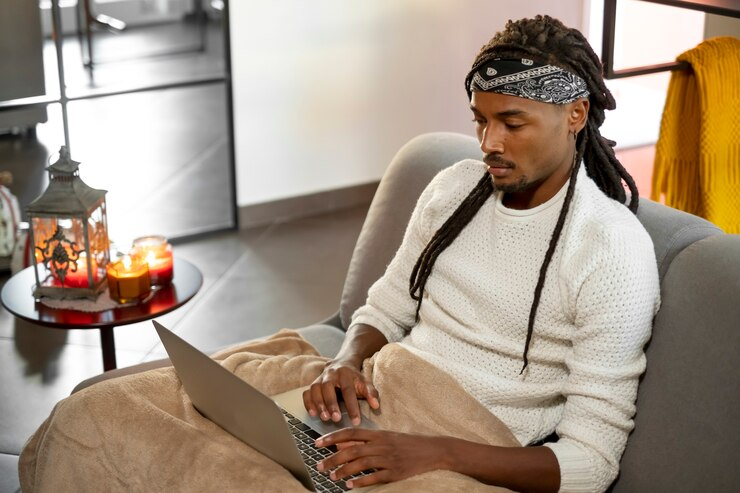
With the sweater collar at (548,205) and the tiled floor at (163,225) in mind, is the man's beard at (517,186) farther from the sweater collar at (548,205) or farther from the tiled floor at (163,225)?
the tiled floor at (163,225)

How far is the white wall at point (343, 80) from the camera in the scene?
3910mm

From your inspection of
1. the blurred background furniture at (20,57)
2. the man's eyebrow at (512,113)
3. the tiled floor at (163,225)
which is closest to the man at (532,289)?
the man's eyebrow at (512,113)

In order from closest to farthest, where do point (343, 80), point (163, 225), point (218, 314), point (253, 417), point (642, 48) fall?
point (253, 417) → point (642, 48) → point (218, 314) → point (163, 225) → point (343, 80)

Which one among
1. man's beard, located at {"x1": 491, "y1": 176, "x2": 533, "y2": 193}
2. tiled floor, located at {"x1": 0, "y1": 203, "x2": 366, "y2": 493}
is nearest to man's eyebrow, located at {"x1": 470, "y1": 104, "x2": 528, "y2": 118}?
man's beard, located at {"x1": 491, "y1": 176, "x2": 533, "y2": 193}

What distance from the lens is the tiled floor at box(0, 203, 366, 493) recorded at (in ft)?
9.41

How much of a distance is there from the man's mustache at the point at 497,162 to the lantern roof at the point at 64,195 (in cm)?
94

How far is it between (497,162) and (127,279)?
0.90 meters

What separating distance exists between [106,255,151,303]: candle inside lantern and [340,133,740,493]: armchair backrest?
1.06m

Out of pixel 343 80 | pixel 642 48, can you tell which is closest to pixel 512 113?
pixel 642 48

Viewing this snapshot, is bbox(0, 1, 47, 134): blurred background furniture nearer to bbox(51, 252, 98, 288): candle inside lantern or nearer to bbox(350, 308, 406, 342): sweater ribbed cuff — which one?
bbox(51, 252, 98, 288): candle inside lantern

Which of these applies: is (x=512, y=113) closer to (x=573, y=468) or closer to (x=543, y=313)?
(x=543, y=313)

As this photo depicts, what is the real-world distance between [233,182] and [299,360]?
2186mm

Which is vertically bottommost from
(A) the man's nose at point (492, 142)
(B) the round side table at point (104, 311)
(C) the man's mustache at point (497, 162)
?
(B) the round side table at point (104, 311)

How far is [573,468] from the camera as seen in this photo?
158cm
